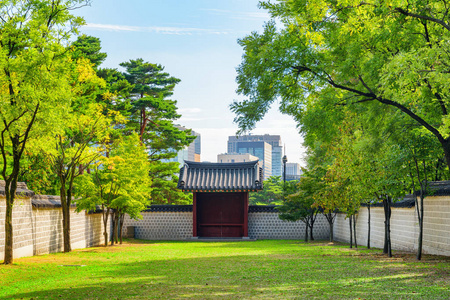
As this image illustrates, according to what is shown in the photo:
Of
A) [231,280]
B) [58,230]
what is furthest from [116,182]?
[231,280]

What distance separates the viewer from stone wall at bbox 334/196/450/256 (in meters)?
15.1

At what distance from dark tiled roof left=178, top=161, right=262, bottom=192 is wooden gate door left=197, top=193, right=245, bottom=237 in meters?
1.06

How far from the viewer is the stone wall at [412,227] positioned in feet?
49.5

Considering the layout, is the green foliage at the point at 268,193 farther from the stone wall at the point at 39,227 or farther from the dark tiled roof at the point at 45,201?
the dark tiled roof at the point at 45,201

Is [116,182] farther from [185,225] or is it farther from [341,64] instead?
[341,64]

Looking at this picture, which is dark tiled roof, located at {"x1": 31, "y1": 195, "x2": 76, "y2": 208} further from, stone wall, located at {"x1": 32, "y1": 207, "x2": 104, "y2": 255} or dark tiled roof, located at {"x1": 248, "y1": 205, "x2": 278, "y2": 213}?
dark tiled roof, located at {"x1": 248, "y1": 205, "x2": 278, "y2": 213}

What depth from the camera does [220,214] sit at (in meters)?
32.8

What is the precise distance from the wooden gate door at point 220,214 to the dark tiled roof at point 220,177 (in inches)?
41.9

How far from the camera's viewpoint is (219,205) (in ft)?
108

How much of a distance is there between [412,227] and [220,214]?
16736 mm

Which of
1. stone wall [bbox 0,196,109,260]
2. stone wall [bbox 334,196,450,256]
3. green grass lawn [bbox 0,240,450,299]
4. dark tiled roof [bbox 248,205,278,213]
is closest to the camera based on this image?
green grass lawn [bbox 0,240,450,299]

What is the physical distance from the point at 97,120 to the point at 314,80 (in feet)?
34.2

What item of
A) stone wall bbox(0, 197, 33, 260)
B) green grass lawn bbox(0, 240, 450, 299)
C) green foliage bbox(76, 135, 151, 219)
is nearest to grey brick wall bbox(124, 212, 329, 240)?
green foliage bbox(76, 135, 151, 219)

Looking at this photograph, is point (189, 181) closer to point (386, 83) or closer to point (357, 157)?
point (357, 157)
